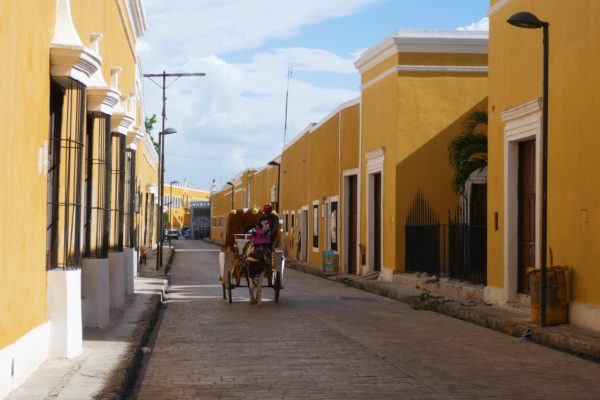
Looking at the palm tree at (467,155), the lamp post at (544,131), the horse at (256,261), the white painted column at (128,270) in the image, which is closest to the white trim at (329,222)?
the palm tree at (467,155)

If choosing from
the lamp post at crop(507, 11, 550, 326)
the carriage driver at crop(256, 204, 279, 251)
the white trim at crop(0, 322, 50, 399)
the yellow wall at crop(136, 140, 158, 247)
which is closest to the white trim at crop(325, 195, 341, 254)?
the yellow wall at crop(136, 140, 158, 247)

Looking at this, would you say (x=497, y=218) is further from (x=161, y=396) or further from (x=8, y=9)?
(x=8, y=9)

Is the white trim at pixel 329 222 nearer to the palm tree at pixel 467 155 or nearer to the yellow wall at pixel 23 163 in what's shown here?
the palm tree at pixel 467 155

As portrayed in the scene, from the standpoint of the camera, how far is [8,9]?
287 inches

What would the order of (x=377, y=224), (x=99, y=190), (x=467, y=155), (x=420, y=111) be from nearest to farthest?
(x=99, y=190), (x=467, y=155), (x=420, y=111), (x=377, y=224)

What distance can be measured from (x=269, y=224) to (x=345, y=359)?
23.6 feet

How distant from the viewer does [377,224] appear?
94.2 feet

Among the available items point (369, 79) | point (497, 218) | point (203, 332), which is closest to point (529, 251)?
point (497, 218)

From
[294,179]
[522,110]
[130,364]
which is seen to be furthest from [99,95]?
[294,179]

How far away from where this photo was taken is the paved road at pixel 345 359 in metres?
8.59

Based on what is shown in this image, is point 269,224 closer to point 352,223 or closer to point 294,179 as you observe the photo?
point 352,223

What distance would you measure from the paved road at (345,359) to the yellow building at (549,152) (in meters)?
1.44

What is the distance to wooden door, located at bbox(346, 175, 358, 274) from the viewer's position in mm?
31348

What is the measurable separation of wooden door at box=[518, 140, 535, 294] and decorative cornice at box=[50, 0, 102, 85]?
29.0ft
